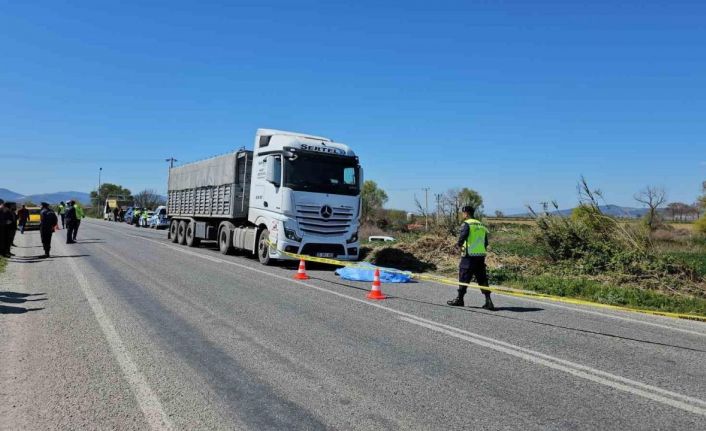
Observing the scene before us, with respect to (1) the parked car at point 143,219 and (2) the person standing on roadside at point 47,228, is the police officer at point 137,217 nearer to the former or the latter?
(1) the parked car at point 143,219

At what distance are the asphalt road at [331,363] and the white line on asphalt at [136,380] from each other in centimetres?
2

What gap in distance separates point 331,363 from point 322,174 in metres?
9.16

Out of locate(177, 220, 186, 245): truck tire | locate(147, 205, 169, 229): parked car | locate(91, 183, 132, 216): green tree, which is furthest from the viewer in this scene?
locate(91, 183, 132, 216): green tree

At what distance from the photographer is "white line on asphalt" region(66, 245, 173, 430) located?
373 cm

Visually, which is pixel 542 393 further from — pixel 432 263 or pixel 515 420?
pixel 432 263

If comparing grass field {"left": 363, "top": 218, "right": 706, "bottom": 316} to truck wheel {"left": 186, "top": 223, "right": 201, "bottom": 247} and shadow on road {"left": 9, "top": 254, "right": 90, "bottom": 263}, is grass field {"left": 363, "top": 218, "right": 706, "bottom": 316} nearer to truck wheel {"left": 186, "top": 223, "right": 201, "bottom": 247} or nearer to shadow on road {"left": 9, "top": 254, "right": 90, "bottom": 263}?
truck wheel {"left": 186, "top": 223, "right": 201, "bottom": 247}

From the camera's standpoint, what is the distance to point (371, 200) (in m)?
66.3

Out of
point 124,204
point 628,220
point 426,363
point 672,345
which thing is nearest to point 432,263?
point 628,220

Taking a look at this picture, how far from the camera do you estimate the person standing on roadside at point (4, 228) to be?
14.7 m

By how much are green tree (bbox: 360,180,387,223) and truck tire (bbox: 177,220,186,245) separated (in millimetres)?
23694

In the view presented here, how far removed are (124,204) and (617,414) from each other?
247 ft

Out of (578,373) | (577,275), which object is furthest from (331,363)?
(577,275)

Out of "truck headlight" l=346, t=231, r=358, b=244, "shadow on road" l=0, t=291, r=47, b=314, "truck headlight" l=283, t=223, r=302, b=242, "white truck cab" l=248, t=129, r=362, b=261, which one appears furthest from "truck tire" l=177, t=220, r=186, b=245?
"shadow on road" l=0, t=291, r=47, b=314

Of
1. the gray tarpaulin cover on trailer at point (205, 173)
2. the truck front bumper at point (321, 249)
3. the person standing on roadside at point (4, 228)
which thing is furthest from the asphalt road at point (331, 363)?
the gray tarpaulin cover on trailer at point (205, 173)
